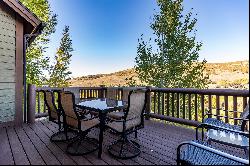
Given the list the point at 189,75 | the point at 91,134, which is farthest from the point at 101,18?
the point at 91,134

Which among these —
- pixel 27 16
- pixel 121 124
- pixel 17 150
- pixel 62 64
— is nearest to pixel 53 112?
pixel 17 150

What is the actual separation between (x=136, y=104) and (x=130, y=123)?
0.33 meters

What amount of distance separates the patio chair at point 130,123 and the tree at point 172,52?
35.9 feet

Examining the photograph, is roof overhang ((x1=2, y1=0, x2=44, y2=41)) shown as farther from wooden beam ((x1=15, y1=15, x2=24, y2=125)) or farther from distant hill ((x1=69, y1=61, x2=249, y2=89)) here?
distant hill ((x1=69, y1=61, x2=249, y2=89))

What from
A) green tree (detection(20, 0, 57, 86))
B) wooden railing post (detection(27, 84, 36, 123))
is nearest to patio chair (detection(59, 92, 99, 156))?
wooden railing post (detection(27, 84, 36, 123))

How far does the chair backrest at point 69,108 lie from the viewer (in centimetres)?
331

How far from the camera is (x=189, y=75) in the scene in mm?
14312

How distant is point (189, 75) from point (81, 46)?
22593mm

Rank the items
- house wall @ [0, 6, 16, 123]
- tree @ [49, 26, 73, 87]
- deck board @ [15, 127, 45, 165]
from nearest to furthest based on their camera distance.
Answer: deck board @ [15, 127, 45, 165], house wall @ [0, 6, 16, 123], tree @ [49, 26, 73, 87]

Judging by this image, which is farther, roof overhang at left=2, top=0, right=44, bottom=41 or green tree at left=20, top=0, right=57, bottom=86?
green tree at left=20, top=0, right=57, bottom=86

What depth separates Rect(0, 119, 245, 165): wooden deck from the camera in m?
3.09

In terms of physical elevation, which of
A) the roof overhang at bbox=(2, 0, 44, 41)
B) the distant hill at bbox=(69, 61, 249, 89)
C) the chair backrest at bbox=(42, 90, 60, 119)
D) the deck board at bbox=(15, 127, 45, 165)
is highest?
the roof overhang at bbox=(2, 0, 44, 41)

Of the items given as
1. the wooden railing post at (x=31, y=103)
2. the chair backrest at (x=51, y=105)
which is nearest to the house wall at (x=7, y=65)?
the wooden railing post at (x=31, y=103)

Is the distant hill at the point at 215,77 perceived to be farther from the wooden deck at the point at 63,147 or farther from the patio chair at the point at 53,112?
the patio chair at the point at 53,112
